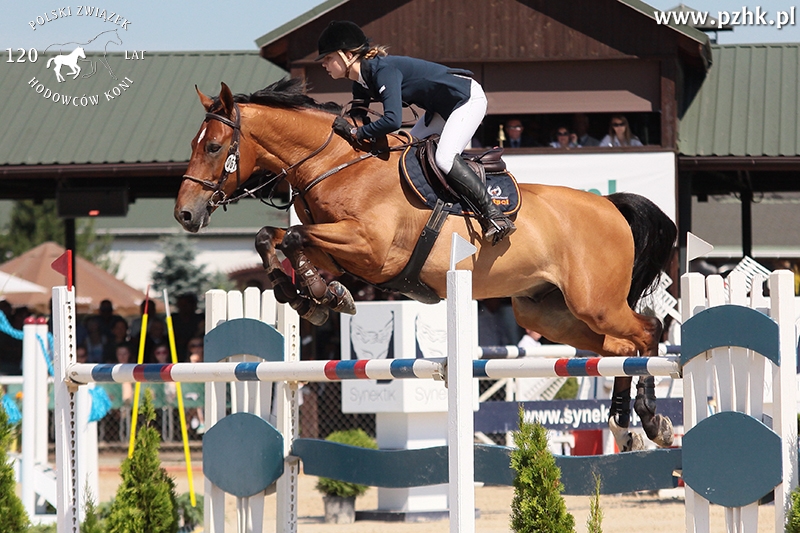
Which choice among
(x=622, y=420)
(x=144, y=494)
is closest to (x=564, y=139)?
(x=622, y=420)

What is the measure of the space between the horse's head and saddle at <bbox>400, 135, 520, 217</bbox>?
73 centimetres

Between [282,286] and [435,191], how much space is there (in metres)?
0.86

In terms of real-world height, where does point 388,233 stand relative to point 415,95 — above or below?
below

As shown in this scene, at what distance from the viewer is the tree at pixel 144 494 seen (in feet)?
14.6

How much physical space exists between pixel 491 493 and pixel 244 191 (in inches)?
199

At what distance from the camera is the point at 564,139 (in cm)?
1091

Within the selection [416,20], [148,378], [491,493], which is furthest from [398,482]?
[416,20]

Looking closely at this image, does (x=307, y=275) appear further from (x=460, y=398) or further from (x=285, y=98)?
(x=460, y=398)

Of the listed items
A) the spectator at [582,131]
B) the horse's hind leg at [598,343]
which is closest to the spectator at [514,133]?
the spectator at [582,131]

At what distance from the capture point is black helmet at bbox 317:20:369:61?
15.0 feet

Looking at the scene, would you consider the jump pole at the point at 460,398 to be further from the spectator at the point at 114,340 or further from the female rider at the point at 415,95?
the spectator at the point at 114,340

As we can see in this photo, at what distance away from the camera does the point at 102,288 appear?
21625 millimetres

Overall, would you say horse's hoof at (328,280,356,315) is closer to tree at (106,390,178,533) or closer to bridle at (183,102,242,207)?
bridle at (183,102,242,207)

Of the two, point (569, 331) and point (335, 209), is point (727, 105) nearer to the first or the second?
point (569, 331)
